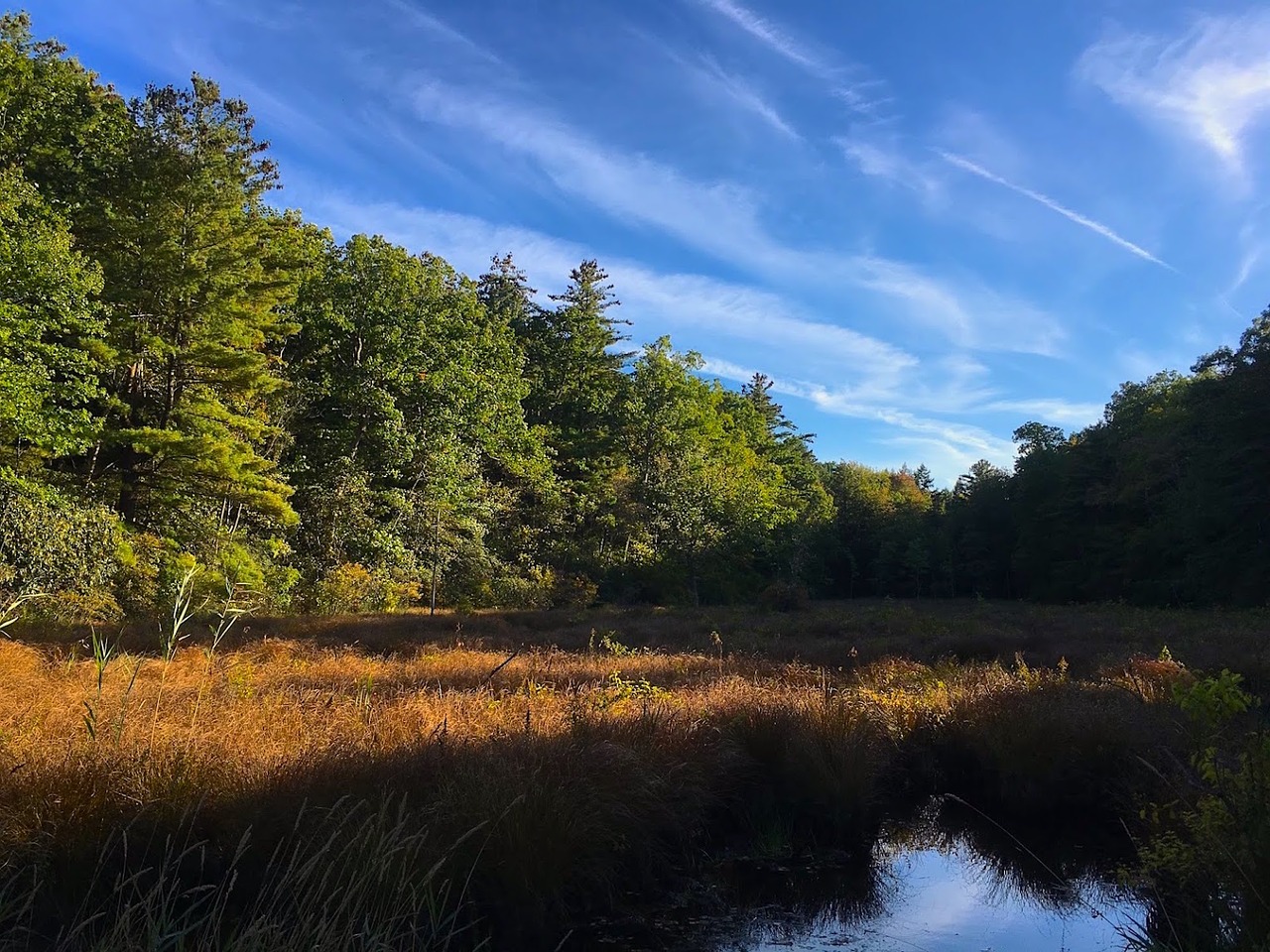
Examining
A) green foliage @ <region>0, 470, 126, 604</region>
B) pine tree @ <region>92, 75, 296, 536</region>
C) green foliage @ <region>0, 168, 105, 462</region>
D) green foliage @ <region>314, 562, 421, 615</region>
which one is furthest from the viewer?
green foliage @ <region>314, 562, 421, 615</region>

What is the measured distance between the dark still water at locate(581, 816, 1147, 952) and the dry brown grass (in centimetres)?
40

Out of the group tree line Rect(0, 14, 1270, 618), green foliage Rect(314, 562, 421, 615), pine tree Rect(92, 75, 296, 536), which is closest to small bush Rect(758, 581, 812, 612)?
tree line Rect(0, 14, 1270, 618)

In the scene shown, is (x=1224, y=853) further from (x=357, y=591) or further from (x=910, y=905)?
(x=357, y=591)

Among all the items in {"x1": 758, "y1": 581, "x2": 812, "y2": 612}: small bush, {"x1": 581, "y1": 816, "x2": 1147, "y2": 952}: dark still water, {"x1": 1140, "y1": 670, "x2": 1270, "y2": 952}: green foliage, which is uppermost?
{"x1": 1140, "y1": 670, "x2": 1270, "y2": 952}: green foliage

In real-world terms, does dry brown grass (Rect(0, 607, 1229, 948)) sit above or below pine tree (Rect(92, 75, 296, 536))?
below

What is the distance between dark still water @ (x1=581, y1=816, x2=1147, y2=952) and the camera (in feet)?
14.8

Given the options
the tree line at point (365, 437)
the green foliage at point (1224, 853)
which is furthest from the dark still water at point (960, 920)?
the tree line at point (365, 437)

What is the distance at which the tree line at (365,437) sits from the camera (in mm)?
18328

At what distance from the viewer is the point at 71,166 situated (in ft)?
68.3

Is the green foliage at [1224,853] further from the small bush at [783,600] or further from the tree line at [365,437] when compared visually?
the small bush at [783,600]

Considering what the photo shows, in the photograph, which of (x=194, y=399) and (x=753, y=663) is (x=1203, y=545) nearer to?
(x=753, y=663)

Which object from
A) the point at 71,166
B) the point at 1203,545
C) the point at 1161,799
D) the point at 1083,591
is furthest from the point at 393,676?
the point at 1083,591

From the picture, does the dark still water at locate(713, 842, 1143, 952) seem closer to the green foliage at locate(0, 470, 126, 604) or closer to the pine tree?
the green foliage at locate(0, 470, 126, 604)

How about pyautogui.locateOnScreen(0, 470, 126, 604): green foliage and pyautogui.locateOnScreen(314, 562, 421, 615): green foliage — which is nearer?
pyautogui.locateOnScreen(0, 470, 126, 604): green foliage
